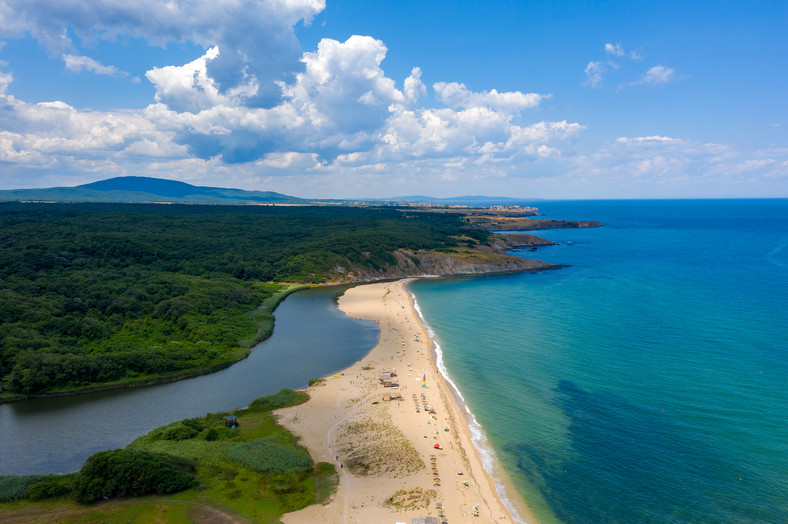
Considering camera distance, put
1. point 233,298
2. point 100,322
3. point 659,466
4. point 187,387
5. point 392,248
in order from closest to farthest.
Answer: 1. point 659,466
2. point 187,387
3. point 100,322
4. point 233,298
5. point 392,248

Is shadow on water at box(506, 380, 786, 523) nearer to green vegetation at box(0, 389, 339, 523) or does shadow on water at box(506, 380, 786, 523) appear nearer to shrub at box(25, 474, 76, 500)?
green vegetation at box(0, 389, 339, 523)

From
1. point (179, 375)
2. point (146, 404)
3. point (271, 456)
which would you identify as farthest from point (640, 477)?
point (179, 375)

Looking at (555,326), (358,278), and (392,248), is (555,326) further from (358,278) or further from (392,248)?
(392,248)

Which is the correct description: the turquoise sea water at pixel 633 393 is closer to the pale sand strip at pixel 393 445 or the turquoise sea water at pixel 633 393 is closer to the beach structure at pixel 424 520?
the pale sand strip at pixel 393 445

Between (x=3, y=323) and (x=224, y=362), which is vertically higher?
(x=3, y=323)

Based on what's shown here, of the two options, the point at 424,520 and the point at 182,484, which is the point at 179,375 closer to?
the point at 182,484

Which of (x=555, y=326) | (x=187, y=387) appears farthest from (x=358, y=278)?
(x=187, y=387)

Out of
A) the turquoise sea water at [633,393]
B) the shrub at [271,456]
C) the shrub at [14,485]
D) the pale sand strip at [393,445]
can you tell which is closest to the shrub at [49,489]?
the shrub at [14,485]
